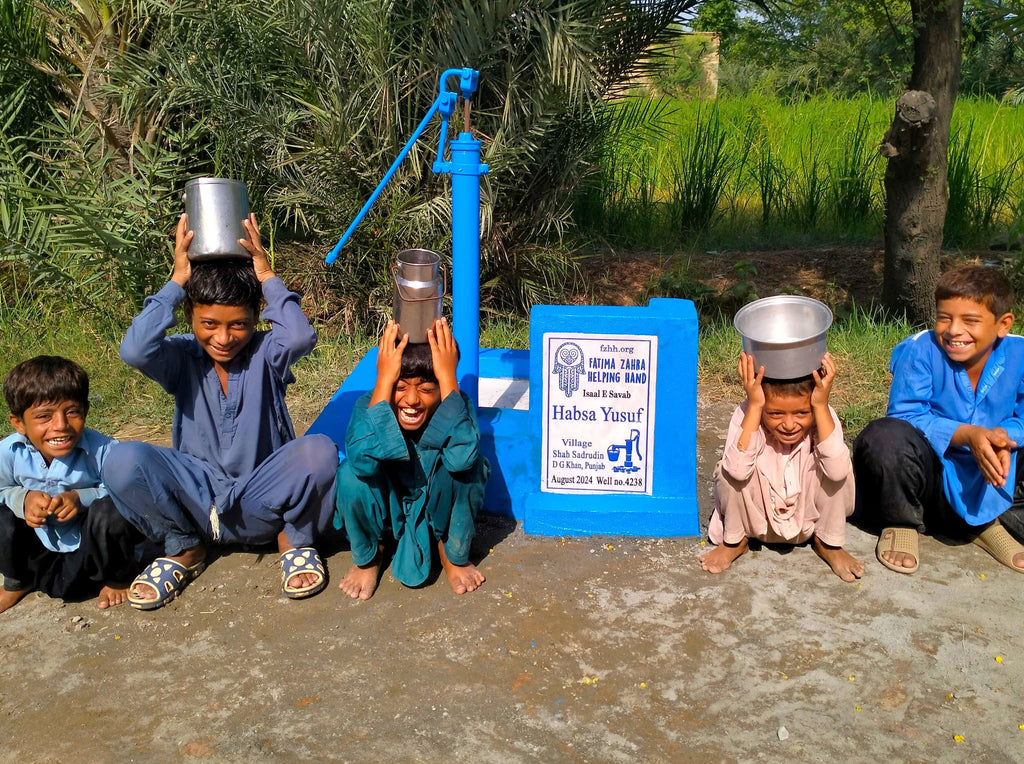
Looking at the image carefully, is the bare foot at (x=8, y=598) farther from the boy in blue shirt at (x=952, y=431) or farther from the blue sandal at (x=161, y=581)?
the boy in blue shirt at (x=952, y=431)

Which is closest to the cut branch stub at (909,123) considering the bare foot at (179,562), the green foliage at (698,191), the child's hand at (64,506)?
the green foliage at (698,191)

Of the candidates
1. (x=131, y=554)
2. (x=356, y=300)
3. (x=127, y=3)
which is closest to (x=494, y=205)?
(x=356, y=300)

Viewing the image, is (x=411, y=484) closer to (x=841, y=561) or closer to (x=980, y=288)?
(x=841, y=561)

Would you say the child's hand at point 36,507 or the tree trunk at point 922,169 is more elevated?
the tree trunk at point 922,169

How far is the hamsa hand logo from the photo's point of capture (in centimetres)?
333

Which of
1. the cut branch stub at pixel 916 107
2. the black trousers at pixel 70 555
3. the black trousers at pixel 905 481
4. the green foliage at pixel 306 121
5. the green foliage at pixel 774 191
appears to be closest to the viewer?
the black trousers at pixel 70 555

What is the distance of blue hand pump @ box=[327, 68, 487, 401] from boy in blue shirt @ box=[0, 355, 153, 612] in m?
0.97

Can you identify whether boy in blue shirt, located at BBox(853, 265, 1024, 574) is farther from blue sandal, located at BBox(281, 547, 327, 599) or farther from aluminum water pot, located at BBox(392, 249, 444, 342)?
blue sandal, located at BBox(281, 547, 327, 599)

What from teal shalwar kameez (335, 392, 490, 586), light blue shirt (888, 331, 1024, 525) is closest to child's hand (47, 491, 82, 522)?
teal shalwar kameez (335, 392, 490, 586)

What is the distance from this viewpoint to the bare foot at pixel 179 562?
9.91 feet

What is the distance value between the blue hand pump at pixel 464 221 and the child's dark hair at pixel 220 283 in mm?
317

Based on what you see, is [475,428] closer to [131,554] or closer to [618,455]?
[618,455]

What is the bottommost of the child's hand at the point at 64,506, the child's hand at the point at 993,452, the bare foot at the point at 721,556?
the bare foot at the point at 721,556

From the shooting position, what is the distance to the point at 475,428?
9.97ft
